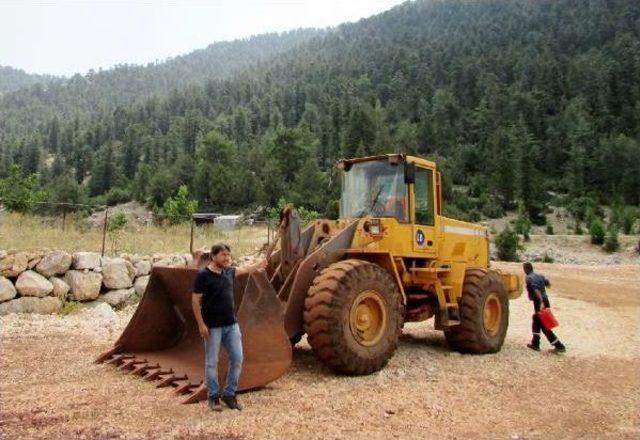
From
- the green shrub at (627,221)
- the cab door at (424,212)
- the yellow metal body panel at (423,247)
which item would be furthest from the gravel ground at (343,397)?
the green shrub at (627,221)

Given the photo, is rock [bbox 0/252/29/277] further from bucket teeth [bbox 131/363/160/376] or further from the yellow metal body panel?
the yellow metal body panel

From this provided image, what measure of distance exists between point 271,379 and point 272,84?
16977cm

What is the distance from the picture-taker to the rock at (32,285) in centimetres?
1047

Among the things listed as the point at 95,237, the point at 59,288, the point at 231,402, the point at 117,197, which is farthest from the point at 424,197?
the point at 117,197

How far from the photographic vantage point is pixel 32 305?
10.5 metres

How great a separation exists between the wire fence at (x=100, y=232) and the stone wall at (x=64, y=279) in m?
0.54

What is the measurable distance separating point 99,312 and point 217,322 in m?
6.42

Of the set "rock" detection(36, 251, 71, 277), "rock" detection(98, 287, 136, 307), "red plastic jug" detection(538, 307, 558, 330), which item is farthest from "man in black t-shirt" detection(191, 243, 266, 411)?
"rock" detection(98, 287, 136, 307)

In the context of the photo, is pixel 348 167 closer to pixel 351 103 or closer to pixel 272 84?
pixel 351 103

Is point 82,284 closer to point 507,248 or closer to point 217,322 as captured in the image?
point 217,322

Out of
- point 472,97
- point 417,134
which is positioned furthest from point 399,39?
point 417,134

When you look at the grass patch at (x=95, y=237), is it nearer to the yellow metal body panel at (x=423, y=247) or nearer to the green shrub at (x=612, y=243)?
the yellow metal body panel at (x=423, y=247)

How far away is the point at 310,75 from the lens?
16512 cm

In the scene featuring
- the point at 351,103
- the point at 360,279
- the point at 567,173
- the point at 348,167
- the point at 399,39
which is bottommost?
the point at 360,279
